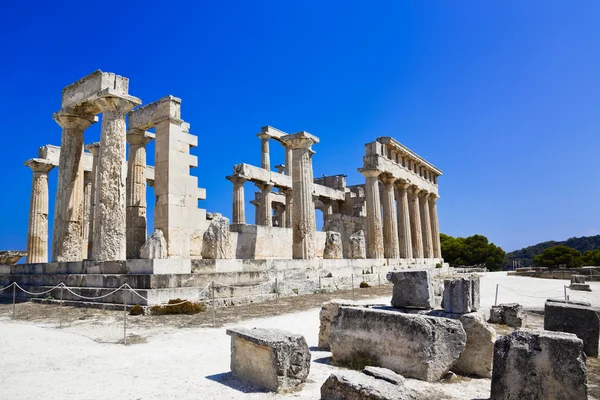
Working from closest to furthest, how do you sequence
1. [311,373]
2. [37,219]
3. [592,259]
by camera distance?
[311,373] < [37,219] < [592,259]

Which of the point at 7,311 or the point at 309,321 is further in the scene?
the point at 7,311

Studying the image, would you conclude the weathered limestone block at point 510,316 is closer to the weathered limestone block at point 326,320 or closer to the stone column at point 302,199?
the weathered limestone block at point 326,320

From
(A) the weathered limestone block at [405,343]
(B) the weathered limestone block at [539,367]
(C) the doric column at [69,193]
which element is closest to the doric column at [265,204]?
(C) the doric column at [69,193]

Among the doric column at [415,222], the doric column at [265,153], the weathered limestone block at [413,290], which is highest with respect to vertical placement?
the doric column at [265,153]

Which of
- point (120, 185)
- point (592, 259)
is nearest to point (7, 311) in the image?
point (120, 185)

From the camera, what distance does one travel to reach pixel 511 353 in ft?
14.2

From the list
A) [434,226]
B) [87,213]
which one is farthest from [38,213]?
[434,226]

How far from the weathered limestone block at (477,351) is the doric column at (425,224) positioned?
28.8 meters

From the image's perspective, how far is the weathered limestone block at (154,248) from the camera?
492 inches

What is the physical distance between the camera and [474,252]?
49.9 m

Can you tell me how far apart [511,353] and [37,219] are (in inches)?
872

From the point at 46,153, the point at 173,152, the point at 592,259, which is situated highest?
the point at 46,153

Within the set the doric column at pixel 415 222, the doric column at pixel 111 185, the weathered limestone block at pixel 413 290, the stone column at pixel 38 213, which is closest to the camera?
the weathered limestone block at pixel 413 290

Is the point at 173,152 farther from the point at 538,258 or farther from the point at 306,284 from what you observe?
the point at 538,258
